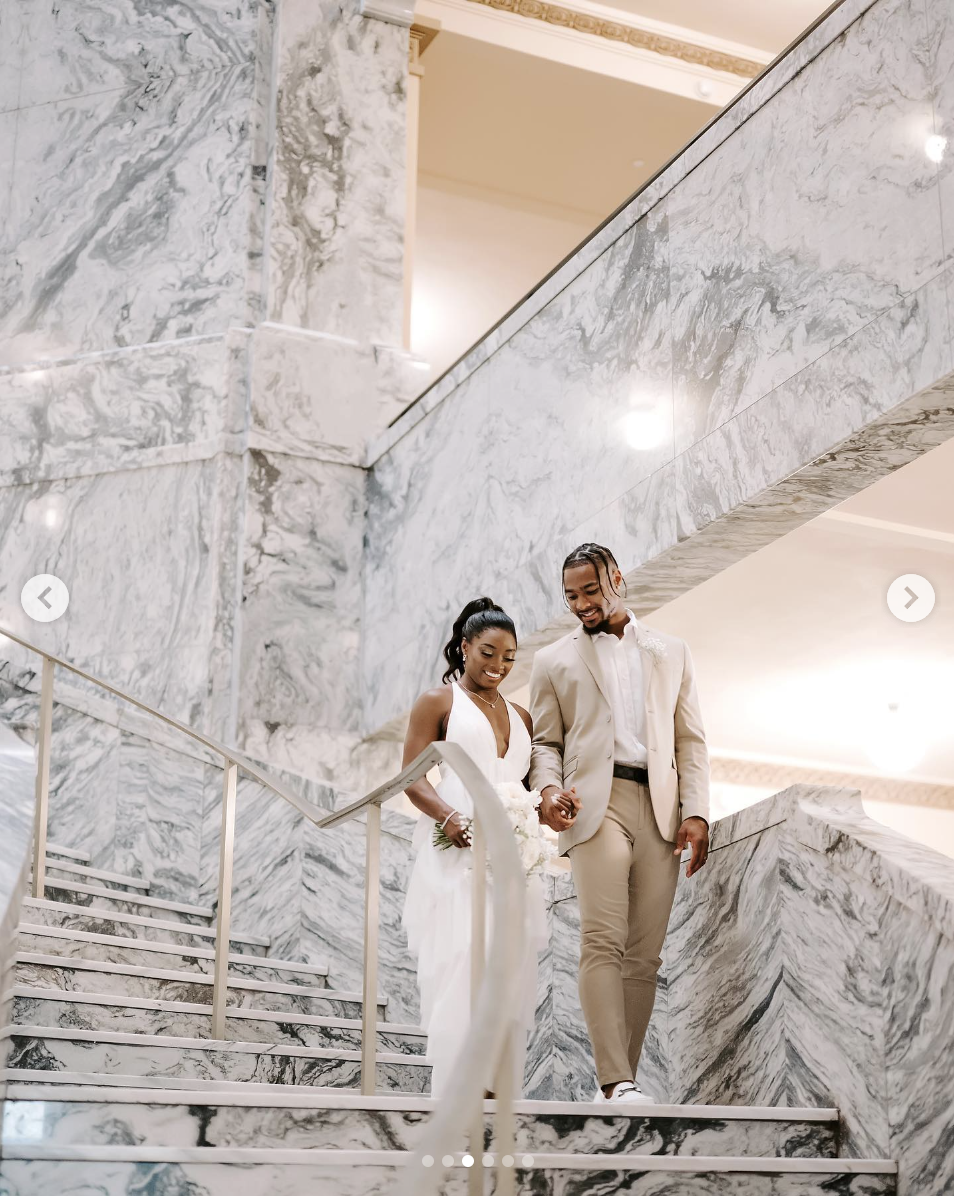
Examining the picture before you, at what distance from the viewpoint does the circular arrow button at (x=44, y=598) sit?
10227 millimetres

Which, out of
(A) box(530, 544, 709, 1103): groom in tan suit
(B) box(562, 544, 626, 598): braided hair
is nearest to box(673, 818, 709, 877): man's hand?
(A) box(530, 544, 709, 1103): groom in tan suit

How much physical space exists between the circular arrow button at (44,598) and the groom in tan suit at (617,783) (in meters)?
5.65

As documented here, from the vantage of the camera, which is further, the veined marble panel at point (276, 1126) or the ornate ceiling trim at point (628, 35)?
the ornate ceiling trim at point (628, 35)

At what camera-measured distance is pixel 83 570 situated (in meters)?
10.3

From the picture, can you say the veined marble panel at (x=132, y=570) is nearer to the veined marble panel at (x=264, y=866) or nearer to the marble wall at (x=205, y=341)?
the marble wall at (x=205, y=341)

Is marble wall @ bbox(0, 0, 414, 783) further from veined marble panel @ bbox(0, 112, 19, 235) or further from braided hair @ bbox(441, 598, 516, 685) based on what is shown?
braided hair @ bbox(441, 598, 516, 685)

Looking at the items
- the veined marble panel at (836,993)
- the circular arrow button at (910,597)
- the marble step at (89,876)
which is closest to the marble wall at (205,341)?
the marble step at (89,876)

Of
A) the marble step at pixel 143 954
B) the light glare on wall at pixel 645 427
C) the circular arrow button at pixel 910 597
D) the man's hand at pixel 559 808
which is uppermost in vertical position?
the circular arrow button at pixel 910 597

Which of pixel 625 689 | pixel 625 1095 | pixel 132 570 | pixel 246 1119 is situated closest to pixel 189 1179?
pixel 246 1119

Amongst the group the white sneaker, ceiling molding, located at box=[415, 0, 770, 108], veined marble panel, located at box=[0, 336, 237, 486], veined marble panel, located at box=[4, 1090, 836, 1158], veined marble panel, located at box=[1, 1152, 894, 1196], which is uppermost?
ceiling molding, located at box=[415, 0, 770, 108]

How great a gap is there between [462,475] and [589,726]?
3.84m

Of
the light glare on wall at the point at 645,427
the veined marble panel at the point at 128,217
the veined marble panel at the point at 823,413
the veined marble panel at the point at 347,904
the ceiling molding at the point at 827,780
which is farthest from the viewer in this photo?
the ceiling molding at the point at 827,780

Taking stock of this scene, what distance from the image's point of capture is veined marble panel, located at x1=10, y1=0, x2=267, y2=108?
11.1 meters

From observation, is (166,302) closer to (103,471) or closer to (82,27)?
(103,471)
